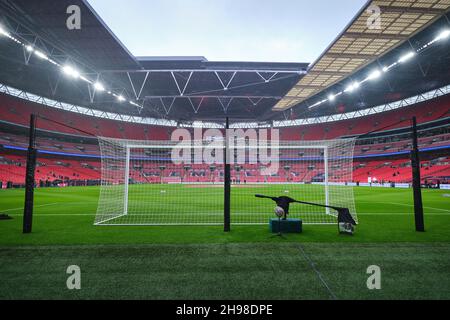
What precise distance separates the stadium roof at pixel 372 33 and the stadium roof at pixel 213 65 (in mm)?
67

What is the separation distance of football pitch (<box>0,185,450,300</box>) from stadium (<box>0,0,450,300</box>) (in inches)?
1.2

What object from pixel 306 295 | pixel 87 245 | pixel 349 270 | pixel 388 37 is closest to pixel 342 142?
pixel 349 270

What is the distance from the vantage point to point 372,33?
17547 millimetres

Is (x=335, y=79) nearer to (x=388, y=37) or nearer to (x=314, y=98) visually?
(x=388, y=37)

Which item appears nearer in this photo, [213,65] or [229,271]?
[229,271]

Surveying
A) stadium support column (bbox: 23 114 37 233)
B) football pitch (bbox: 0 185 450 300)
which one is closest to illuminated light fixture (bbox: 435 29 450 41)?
football pitch (bbox: 0 185 450 300)

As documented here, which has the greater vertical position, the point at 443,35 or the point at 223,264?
the point at 443,35

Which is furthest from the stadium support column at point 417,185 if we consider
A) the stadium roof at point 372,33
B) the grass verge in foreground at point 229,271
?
the stadium roof at point 372,33

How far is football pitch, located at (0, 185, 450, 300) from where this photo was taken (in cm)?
285

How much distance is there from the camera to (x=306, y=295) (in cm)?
274

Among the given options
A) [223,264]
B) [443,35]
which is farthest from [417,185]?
[443,35]

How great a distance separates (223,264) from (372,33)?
69.7 ft

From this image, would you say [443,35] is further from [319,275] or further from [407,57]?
[319,275]

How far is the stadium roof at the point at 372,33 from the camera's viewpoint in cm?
1484
